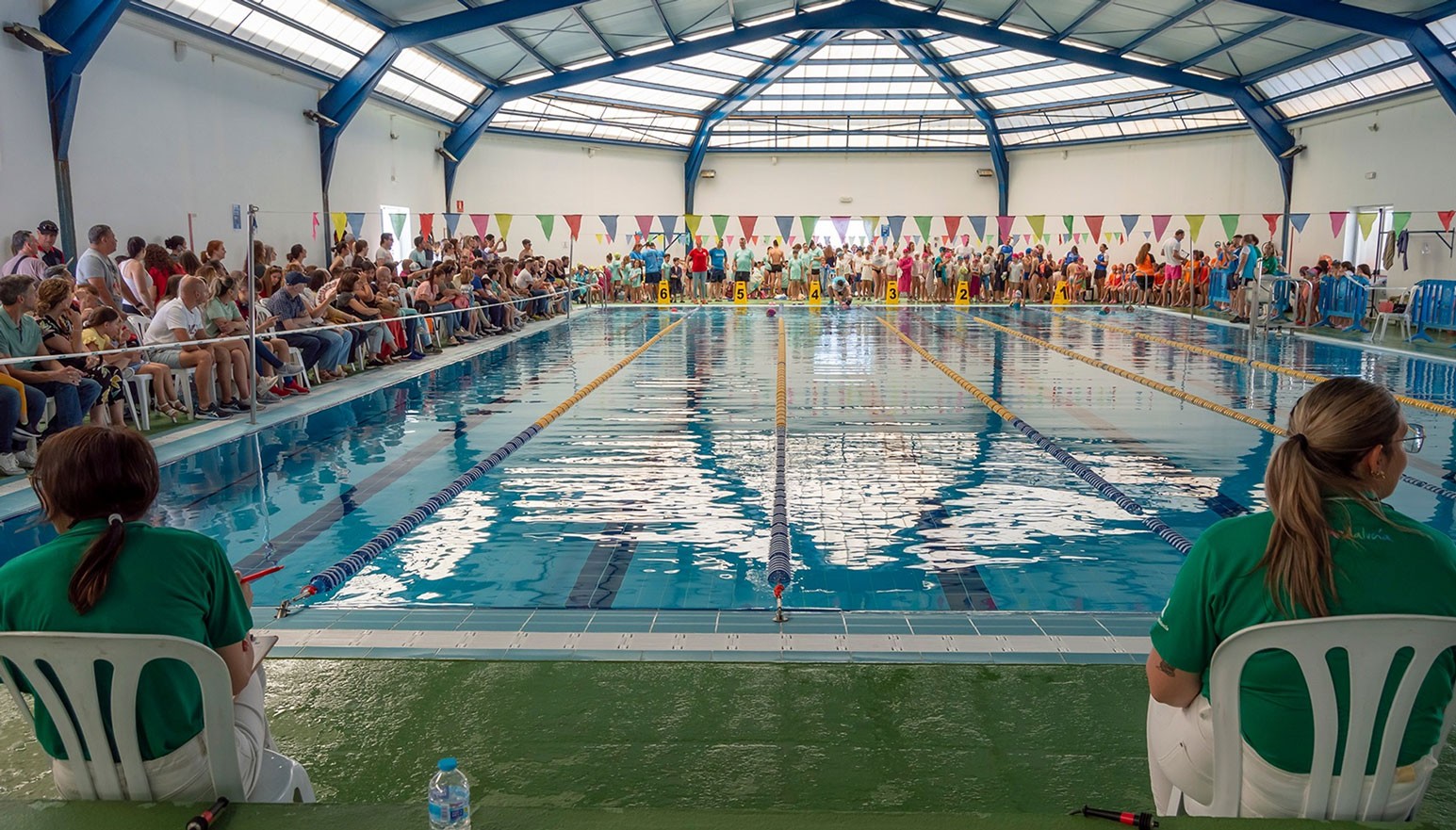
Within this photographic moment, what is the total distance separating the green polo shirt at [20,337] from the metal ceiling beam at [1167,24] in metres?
16.8

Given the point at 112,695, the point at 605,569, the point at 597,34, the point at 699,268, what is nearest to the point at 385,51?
the point at 597,34

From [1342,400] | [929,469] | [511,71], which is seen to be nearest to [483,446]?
[929,469]

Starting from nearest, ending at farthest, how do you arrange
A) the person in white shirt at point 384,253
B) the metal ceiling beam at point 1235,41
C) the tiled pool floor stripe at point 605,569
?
1. the tiled pool floor stripe at point 605,569
2. the person in white shirt at point 384,253
3. the metal ceiling beam at point 1235,41

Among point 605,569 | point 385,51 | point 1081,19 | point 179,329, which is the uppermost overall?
point 1081,19

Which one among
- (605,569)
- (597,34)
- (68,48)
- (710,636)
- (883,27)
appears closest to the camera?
(710,636)

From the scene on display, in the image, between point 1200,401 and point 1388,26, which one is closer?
point 1200,401

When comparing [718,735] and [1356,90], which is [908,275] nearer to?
[1356,90]

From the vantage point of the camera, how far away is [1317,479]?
5.62 ft

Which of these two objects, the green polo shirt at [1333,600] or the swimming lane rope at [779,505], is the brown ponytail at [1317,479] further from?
the swimming lane rope at [779,505]

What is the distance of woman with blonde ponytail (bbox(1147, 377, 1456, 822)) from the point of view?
65.3 inches

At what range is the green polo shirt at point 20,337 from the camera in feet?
19.7

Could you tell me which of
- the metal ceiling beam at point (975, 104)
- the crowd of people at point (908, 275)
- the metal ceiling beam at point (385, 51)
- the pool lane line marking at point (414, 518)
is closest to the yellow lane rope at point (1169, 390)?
the pool lane line marking at point (414, 518)

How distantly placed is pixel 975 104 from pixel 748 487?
2447 centimetres

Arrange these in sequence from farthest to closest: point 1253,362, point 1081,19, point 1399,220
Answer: point 1081,19, point 1399,220, point 1253,362
